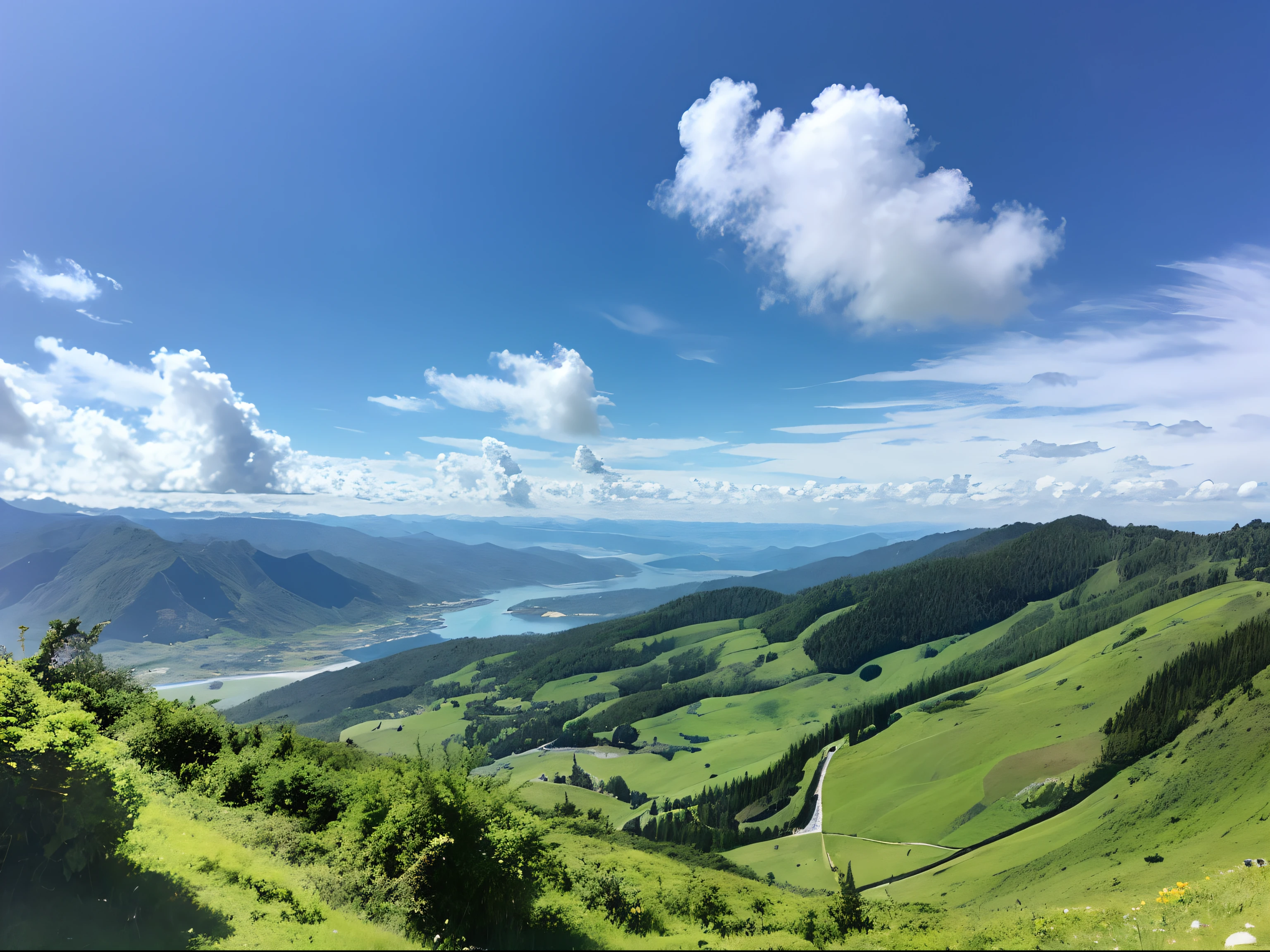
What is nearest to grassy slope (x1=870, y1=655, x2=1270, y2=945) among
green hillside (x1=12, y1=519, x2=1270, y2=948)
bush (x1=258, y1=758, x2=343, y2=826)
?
green hillside (x1=12, y1=519, x2=1270, y2=948)

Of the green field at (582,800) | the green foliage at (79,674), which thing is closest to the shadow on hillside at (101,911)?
the green foliage at (79,674)

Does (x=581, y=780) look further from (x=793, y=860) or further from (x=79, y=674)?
(x=79, y=674)

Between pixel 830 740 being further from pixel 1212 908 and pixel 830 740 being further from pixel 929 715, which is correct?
pixel 1212 908

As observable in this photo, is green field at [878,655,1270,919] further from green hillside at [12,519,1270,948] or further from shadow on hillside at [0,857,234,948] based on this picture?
shadow on hillside at [0,857,234,948]

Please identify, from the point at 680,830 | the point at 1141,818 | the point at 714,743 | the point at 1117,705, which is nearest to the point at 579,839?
the point at 680,830

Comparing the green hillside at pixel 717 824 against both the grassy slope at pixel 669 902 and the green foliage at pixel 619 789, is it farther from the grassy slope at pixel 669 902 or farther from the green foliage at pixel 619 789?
the green foliage at pixel 619 789

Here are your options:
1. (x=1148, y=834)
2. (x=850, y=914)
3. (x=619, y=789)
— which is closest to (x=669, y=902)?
(x=850, y=914)
